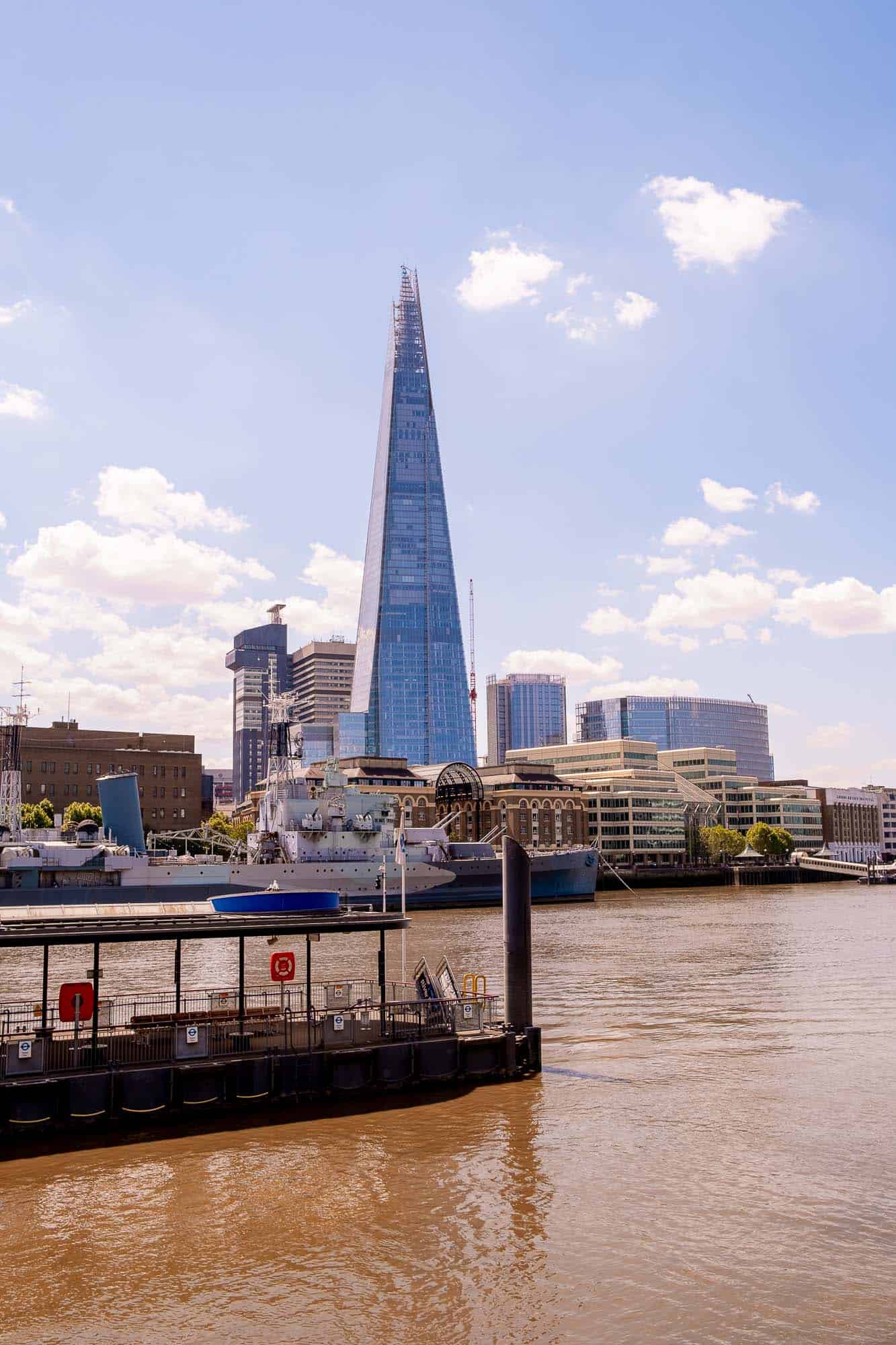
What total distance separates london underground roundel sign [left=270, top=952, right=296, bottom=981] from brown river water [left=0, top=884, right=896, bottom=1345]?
4596 mm

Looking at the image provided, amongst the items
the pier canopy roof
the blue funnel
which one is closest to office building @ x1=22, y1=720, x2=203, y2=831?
the blue funnel

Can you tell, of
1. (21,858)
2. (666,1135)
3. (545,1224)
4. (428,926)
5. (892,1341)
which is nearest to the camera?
(892,1341)

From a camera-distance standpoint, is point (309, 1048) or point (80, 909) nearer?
point (309, 1048)

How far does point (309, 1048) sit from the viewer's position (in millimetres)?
29641

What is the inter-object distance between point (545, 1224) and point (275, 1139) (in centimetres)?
780

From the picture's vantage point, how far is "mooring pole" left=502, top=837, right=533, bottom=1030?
1276 inches

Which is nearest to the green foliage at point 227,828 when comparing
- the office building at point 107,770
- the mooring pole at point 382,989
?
the office building at point 107,770

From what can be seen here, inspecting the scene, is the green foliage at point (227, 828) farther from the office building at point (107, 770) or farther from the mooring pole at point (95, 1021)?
the mooring pole at point (95, 1021)

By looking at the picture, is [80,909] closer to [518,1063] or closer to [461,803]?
[518,1063]

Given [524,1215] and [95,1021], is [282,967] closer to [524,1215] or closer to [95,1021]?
[95,1021]

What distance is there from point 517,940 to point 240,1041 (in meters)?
8.08

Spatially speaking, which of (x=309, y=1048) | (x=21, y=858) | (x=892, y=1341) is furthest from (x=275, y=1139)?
(x=21, y=858)

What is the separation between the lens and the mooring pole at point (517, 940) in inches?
1276

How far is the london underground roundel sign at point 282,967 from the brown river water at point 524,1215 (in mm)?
4596
